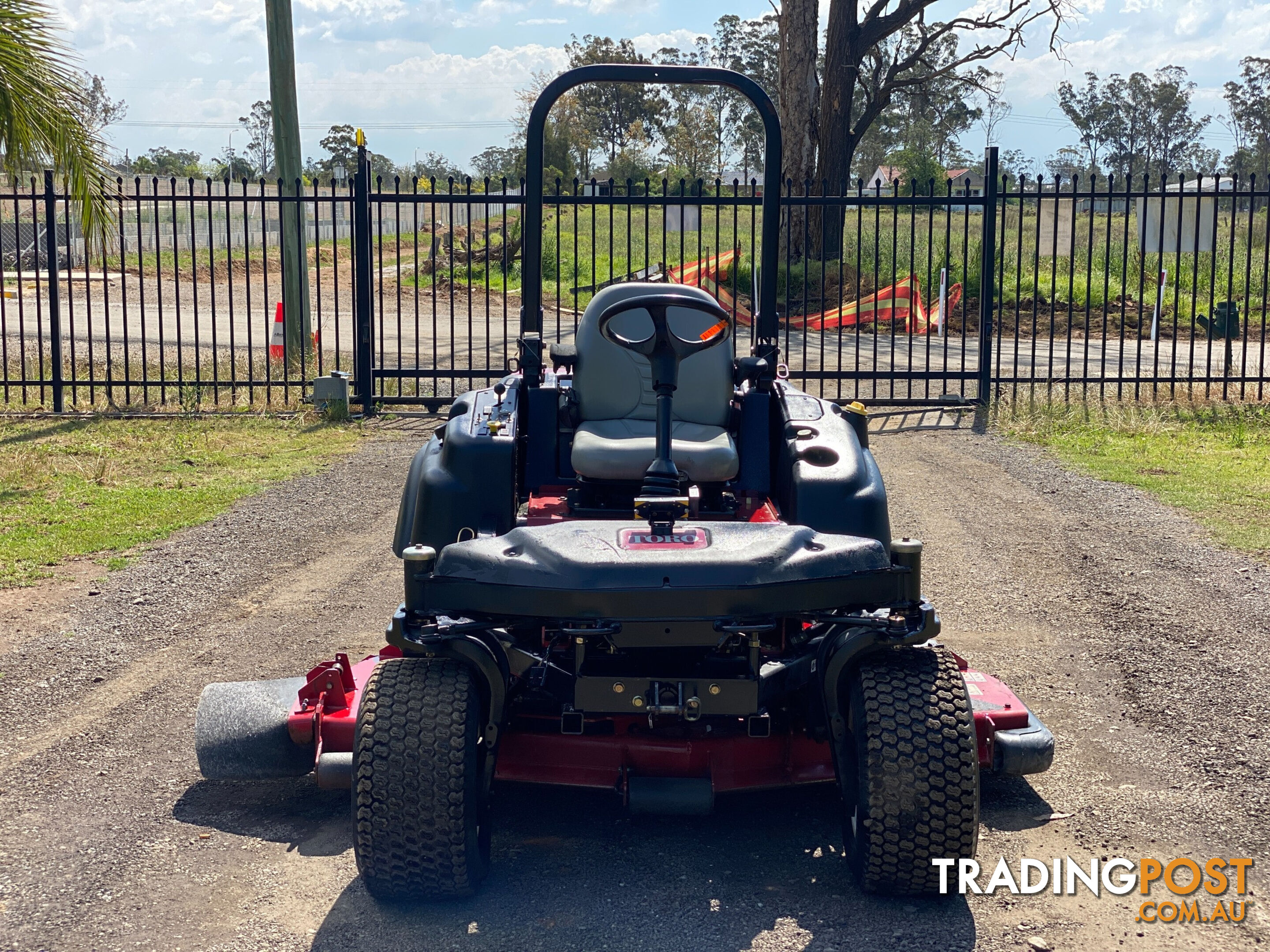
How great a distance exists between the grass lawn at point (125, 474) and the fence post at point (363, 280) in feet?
2.26

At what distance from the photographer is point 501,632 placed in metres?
3.69

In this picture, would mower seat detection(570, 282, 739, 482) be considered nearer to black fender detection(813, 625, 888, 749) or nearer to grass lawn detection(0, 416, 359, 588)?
black fender detection(813, 625, 888, 749)

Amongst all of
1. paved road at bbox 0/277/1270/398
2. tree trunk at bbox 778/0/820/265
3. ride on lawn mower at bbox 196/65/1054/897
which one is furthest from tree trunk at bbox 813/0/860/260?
ride on lawn mower at bbox 196/65/1054/897

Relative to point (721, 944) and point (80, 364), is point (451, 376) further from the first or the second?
point (721, 944)

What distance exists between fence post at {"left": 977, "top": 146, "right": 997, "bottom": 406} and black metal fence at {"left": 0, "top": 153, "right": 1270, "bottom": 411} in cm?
3

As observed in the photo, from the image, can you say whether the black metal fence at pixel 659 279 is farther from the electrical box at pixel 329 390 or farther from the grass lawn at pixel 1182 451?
the grass lawn at pixel 1182 451

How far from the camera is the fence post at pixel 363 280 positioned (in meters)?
12.2

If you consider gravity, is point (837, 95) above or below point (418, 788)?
above

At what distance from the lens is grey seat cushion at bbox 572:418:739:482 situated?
4.41 meters

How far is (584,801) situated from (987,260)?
918 centimetres

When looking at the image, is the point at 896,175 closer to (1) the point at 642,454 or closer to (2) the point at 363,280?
(2) the point at 363,280

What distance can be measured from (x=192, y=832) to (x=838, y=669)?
205cm

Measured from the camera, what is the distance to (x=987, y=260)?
40.3ft

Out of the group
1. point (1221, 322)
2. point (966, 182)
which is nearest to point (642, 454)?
point (966, 182)
